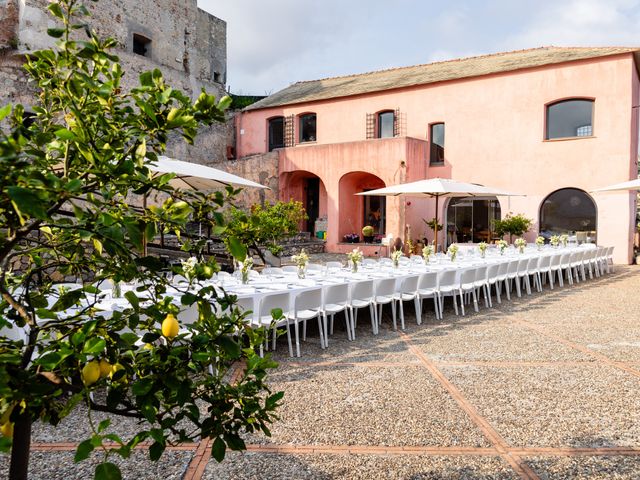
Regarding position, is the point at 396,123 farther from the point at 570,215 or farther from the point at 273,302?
the point at 273,302

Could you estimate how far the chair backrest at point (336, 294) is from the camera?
20.7 ft

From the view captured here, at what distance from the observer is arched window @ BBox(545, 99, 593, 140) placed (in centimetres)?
1527

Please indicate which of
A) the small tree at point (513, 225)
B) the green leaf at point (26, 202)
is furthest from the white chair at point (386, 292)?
the small tree at point (513, 225)

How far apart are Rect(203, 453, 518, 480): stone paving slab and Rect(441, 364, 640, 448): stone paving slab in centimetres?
49

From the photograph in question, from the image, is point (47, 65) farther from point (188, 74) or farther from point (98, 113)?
point (188, 74)

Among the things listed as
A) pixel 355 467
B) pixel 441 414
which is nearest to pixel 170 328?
pixel 355 467

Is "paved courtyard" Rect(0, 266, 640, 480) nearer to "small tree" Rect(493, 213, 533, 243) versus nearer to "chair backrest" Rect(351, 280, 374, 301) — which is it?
"chair backrest" Rect(351, 280, 374, 301)

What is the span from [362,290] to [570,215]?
11.7 m

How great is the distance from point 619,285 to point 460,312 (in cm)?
507

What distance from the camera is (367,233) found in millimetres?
18031

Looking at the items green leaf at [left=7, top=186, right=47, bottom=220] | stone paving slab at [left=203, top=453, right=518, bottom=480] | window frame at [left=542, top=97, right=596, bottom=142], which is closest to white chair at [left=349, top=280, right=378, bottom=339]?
stone paving slab at [left=203, top=453, right=518, bottom=480]

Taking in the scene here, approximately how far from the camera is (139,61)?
769 inches

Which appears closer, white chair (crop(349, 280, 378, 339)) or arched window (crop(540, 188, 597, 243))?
white chair (crop(349, 280, 378, 339))

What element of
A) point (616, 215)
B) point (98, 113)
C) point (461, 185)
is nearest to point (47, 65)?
point (98, 113)
